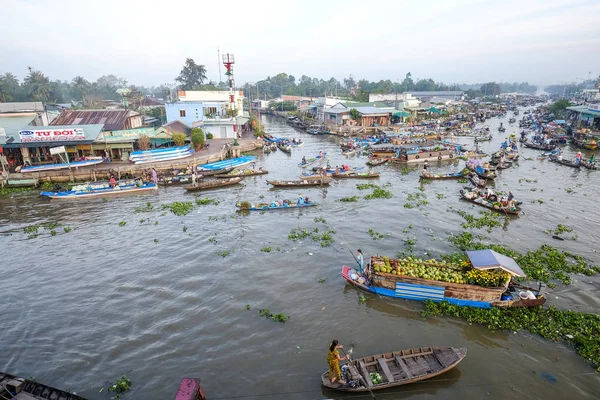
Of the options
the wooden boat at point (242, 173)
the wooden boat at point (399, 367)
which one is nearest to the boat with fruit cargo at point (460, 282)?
the wooden boat at point (399, 367)

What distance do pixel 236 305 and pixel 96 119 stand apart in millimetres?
37336

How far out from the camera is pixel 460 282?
13898mm

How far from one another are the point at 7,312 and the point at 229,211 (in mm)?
14186

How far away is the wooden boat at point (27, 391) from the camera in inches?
360

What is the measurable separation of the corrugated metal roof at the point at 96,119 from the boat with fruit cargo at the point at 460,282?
37.7 m

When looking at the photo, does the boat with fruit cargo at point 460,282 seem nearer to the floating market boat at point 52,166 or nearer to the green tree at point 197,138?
the floating market boat at point 52,166

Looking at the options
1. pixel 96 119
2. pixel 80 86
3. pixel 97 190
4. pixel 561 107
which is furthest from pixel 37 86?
pixel 561 107

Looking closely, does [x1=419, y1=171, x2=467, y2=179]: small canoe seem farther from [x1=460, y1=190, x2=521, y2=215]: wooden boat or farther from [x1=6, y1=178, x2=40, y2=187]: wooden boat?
[x1=6, y1=178, x2=40, y2=187]: wooden boat

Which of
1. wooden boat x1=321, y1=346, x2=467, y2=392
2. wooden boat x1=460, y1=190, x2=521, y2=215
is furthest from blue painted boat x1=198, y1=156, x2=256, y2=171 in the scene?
wooden boat x1=321, y1=346, x2=467, y2=392

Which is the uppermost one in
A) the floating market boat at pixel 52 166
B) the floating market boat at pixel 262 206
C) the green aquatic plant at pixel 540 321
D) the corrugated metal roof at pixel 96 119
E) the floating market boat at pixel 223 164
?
the corrugated metal roof at pixel 96 119

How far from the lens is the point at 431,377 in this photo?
10891mm

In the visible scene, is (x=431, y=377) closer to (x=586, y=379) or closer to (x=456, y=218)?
(x=586, y=379)

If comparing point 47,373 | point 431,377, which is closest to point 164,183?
point 47,373

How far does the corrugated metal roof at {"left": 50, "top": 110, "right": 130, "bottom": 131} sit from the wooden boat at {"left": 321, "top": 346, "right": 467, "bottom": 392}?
4004cm
